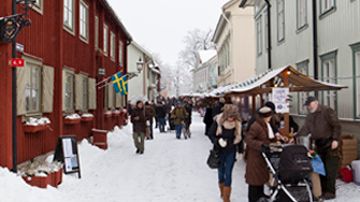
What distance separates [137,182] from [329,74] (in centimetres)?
586

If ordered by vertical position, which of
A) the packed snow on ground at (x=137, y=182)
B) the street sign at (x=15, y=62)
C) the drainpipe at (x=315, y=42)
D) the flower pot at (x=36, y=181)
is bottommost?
the packed snow on ground at (x=137, y=182)

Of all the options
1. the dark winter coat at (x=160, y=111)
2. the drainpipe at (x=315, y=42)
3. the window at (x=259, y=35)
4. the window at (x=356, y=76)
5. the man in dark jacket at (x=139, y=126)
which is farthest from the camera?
the dark winter coat at (x=160, y=111)

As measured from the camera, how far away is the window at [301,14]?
51.2 ft

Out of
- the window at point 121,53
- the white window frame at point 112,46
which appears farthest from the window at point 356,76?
the window at point 121,53

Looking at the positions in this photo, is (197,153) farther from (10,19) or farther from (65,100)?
(10,19)

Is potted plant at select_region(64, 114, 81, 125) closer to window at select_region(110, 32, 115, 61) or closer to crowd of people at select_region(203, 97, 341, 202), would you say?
crowd of people at select_region(203, 97, 341, 202)

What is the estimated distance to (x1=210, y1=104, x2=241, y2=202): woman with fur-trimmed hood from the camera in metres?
8.25

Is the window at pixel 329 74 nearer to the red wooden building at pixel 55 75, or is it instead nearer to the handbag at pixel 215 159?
the handbag at pixel 215 159

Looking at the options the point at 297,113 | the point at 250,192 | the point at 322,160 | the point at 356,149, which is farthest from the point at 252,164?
the point at 297,113

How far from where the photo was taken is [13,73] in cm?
924

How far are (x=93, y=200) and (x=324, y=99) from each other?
734 cm

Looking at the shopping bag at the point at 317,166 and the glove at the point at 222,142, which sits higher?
the glove at the point at 222,142

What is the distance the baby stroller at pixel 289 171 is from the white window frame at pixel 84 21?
11.1 metres

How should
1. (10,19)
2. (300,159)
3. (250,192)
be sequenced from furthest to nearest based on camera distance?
(10,19) → (250,192) → (300,159)
